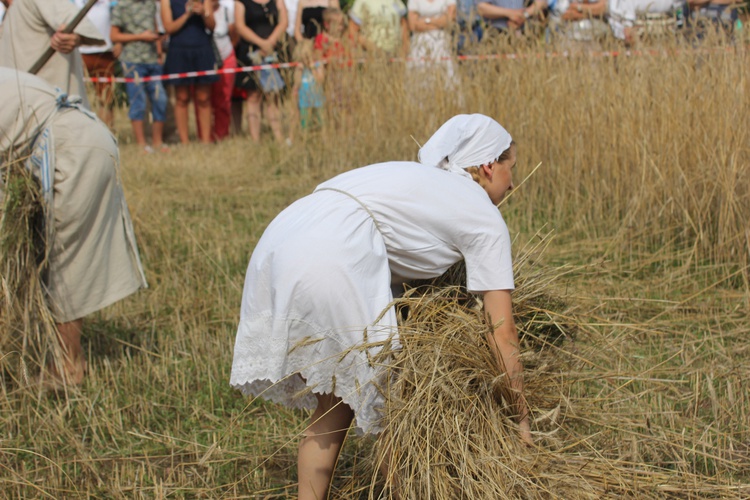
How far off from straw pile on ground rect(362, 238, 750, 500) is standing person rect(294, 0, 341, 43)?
6.10 meters

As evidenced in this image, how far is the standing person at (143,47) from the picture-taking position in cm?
884

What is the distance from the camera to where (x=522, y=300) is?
9.04 ft

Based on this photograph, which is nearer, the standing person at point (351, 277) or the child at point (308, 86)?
the standing person at point (351, 277)

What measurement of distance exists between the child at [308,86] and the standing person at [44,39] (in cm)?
282

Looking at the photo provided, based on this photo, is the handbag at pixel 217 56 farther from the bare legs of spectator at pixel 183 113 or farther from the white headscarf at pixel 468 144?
the white headscarf at pixel 468 144

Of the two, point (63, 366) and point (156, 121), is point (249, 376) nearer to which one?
point (63, 366)

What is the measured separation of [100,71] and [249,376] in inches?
288

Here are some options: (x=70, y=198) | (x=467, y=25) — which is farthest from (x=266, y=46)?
(x=70, y=198)

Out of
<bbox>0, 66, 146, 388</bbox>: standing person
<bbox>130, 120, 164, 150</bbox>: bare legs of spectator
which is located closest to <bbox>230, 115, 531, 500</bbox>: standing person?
<bbox>0, 66, 146, 388</bbox>: standing person

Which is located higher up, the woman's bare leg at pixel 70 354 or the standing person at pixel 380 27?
the standing person at pixel 380 27

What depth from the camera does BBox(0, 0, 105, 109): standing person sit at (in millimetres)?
4496

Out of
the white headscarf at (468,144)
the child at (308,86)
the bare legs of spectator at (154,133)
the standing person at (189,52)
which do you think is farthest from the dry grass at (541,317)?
the standing person at (189,52)

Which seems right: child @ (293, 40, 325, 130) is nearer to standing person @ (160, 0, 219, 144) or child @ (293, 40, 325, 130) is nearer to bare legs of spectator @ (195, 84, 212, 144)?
standing person @ (160, 0, 219, 144)

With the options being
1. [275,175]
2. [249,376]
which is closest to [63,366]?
[249,376]
